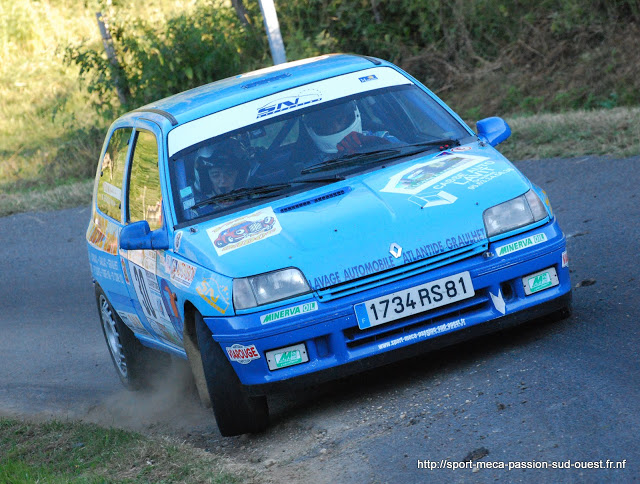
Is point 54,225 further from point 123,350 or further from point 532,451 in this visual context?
point 532,451

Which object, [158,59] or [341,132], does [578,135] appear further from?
[158,59]

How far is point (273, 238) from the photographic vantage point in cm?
520

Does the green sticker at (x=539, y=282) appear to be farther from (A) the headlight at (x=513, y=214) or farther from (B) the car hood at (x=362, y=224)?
(B) the car hood at (x=362, y=224)

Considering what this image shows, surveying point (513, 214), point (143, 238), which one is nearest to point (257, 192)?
point (143, 238)

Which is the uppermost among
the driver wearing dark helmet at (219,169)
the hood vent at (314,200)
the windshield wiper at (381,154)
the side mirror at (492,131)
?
the driver wearing dark helmet at (219,169)

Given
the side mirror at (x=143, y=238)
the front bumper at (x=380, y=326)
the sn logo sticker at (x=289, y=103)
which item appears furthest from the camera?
the sn logo sticker at (x=289, y=103)

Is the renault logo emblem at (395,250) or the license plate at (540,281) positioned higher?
the renault logo emblem at (395,250)

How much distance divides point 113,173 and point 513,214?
3.04m

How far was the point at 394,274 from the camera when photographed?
5000 mm

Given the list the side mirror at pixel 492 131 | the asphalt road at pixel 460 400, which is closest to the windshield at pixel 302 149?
the side mirror at pixel 492 131

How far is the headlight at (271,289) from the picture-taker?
497cm

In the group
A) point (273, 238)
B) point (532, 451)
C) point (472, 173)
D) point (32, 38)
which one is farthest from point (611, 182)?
point (32, 38)

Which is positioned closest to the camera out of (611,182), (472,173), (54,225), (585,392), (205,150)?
(585,392)

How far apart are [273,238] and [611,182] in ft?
16.3
